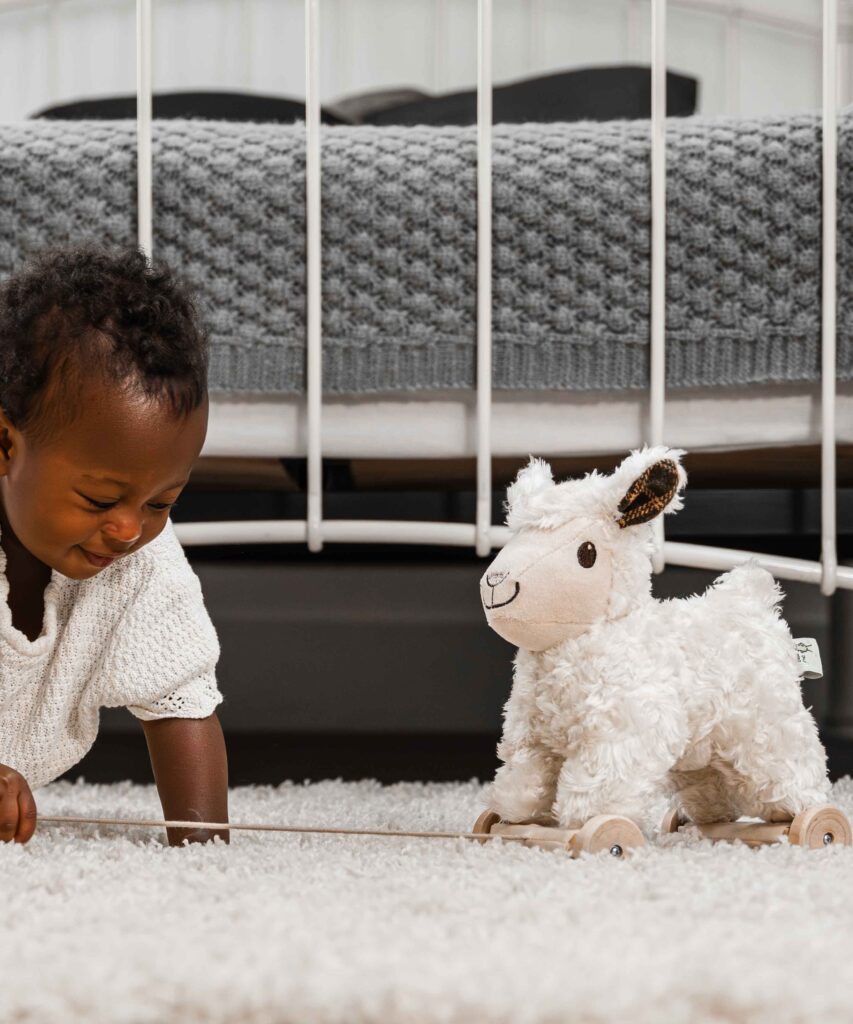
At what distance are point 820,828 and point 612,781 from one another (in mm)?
157

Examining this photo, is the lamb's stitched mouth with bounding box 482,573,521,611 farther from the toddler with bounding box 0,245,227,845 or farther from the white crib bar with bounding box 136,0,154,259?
the white crib bar with bounding box 136,0,154,259

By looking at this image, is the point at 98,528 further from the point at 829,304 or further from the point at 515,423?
the point at 829,304

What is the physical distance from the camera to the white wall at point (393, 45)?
218 cm

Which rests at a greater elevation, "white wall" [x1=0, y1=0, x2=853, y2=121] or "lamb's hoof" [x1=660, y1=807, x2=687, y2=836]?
"white wall" [x1=0, y1=0, x2=853, y2=121]

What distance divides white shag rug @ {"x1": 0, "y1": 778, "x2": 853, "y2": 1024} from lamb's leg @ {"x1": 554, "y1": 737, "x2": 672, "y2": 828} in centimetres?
4

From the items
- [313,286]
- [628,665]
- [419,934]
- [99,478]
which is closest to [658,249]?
[313,286]

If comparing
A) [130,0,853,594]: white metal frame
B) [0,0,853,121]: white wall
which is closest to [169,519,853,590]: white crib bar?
[130,0,853,594]: white metal frame

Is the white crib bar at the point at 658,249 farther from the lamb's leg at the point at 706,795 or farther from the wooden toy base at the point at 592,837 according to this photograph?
the wooden toy base at the point at 592,837

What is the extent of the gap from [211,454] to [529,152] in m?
0.40

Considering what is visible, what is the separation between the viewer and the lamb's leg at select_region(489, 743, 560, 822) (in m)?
0.73

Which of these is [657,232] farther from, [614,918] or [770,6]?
[770,6]

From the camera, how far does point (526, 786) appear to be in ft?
2.39

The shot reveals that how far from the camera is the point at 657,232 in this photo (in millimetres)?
949

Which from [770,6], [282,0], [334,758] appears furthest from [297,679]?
[770,6]
